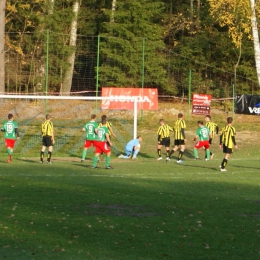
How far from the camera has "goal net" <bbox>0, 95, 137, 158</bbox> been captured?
1249 inches

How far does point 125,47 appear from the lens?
133 feet

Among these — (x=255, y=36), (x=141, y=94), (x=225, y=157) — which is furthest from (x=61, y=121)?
(x=255, y=36)

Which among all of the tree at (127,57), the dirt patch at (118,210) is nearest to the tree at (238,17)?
the tree at (127,57)

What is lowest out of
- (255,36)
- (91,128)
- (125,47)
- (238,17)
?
(91,128)

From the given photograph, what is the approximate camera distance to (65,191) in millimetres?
17094

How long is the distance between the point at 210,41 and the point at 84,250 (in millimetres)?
38478

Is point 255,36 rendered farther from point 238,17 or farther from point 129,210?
point 129,210

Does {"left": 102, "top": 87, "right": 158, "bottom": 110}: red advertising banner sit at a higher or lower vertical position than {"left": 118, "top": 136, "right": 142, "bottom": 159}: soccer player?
higher

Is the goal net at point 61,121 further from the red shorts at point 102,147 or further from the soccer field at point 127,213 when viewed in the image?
the soccer field at point 127,213

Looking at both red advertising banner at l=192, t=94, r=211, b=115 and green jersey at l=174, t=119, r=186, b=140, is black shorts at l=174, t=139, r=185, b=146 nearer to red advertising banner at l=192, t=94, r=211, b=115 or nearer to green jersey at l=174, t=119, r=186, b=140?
green jersey at l=174, t=119, r=186, b=140

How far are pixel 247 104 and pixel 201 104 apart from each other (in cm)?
269

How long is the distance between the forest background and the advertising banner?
5.07 feet

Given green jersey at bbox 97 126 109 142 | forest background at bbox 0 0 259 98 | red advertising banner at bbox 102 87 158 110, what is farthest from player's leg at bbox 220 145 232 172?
forest background at bbox 0 0 259 98

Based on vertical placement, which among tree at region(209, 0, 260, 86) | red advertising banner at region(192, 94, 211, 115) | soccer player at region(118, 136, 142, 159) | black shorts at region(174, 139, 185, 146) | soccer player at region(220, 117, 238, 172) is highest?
tree at region(209, 0, 260, 86)
